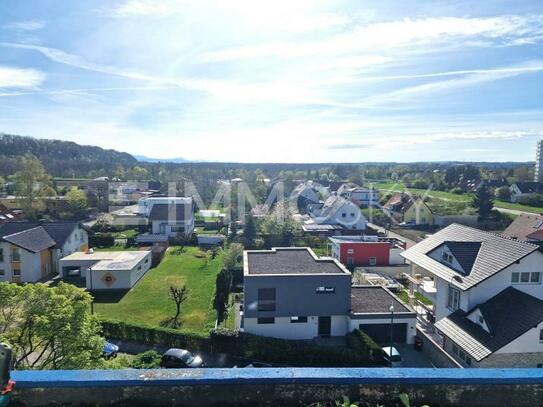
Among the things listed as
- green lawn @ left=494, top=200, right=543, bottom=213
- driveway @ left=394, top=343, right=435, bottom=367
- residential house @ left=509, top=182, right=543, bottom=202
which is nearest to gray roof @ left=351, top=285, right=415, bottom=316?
driveway @ left=394, top=343, right=435, bottom=367

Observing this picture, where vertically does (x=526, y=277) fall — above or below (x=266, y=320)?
above

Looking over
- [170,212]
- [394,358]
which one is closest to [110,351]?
[394,358]

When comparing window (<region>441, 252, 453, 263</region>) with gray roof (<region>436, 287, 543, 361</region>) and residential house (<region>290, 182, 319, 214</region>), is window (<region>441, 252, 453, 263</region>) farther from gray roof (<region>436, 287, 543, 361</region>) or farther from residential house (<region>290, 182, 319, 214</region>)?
residential house (<region>290, 182, 319, 214</region>)

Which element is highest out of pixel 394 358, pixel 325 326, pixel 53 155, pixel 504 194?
pixel 53 155

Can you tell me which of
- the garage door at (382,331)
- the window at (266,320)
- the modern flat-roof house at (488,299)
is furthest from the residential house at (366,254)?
the window at (266,320)

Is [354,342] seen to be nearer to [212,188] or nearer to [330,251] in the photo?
→ [330,251]

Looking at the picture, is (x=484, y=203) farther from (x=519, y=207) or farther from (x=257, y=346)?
(x=257, y=346)
